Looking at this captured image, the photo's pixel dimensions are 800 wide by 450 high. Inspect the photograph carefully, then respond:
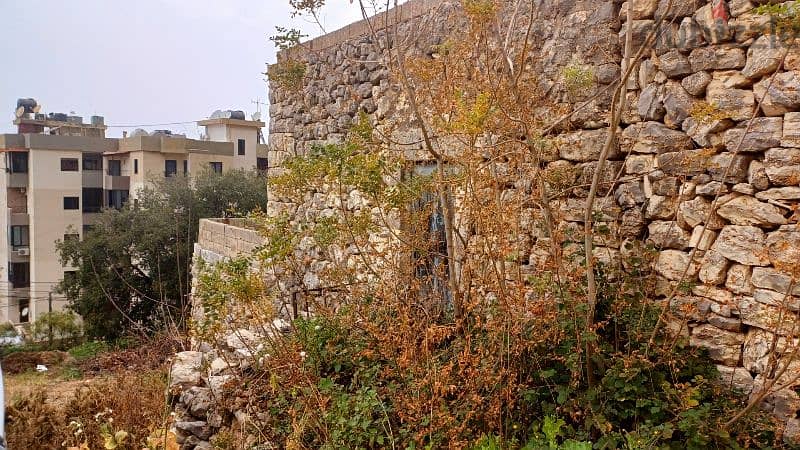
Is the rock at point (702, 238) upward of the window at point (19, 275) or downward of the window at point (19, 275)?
upward

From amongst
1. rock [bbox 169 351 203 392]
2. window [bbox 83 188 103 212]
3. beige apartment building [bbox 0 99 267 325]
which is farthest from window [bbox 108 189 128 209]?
rock [bbox 169 351 203 392]

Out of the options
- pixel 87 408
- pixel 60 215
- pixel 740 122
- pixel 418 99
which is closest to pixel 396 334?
pixel 418 99

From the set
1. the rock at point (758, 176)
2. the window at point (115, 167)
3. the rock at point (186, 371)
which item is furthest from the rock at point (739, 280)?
the window at point (115, 167)

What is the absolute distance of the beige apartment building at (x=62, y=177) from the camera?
2417 centimetres

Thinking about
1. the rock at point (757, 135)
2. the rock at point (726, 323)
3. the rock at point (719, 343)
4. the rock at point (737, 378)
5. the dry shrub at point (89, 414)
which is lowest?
the dry shrub at point (89, 414)

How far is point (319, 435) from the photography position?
3.56 m

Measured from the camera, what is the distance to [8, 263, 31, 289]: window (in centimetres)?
2416

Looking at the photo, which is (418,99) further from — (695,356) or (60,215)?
(60,215)

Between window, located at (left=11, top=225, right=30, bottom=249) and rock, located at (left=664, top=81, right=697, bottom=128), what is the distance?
26093 millimetres

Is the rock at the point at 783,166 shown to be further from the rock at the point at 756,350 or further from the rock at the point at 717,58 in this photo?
the rock at the point at 756,350

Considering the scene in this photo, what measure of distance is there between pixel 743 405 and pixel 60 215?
26902mm

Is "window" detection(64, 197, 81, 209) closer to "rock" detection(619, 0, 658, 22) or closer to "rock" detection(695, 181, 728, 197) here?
"rock" detection(619, 0, 658, 22)

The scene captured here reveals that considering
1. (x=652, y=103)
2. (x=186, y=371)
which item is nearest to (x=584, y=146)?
(x=652, y=103)

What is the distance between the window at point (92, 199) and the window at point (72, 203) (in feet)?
1.30
